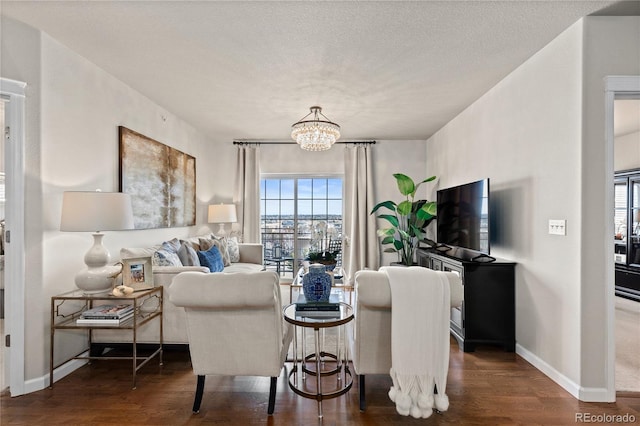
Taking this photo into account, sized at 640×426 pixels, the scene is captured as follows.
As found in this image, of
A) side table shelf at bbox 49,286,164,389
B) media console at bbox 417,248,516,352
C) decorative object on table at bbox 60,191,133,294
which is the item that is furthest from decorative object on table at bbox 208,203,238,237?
media console at bbox 417,248,516,352

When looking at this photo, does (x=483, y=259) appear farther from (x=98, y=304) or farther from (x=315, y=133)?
(x=98, y=304)

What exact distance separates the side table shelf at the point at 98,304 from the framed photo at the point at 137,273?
90mm

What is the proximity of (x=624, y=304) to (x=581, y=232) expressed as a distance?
141 inches

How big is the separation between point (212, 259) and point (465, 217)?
3.02m

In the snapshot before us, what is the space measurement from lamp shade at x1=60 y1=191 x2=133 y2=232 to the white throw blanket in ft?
6.82

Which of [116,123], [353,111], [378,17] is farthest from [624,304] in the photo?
[116,123]

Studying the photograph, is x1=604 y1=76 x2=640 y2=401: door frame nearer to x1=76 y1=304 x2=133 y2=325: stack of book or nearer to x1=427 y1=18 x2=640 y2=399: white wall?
x1=427 y1=18 x2=640 y2=399: white wall

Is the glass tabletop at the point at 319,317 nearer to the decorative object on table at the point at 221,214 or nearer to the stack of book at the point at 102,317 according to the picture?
the stack of book at the point at 102,317

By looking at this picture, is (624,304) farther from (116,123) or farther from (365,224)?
(116,123)

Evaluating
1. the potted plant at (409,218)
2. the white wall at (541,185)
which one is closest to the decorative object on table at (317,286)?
the white wall at (541,185)

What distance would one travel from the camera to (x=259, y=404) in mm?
2166

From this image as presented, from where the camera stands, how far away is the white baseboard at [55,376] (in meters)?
2.31

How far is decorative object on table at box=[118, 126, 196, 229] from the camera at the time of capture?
339 centimetres

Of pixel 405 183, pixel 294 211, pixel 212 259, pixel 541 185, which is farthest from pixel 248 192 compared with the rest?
pixel 541 185
